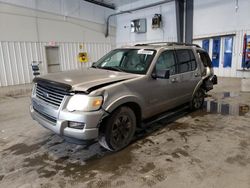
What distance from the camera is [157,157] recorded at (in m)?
2.65

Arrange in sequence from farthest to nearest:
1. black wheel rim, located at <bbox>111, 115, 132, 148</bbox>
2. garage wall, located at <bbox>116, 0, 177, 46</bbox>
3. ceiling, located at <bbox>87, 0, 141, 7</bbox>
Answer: ceiling, located at <bbox>87, 0, 141, 7</bbox> → garage wall, located at <bbox>116, 0, 177, 46</bbox> → black wheel rim, located at <bbox>111, 115, 132, 148</bbox>

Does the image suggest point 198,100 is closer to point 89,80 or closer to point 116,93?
point 116,93

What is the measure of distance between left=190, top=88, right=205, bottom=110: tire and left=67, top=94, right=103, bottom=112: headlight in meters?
2.74

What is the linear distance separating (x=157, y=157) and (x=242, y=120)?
91.4 inches

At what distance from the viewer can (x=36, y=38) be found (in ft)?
30.0

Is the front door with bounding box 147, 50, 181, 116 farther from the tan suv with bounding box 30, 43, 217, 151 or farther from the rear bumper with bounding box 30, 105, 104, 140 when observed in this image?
the rear bumper with bounding box 30, 105, 104, 140

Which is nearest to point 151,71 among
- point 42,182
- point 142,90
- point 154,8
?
point 142,90

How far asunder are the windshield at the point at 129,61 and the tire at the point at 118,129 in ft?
2.39

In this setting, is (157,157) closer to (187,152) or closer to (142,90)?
(187,152)

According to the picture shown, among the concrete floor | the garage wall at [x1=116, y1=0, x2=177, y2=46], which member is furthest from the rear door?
the garage wall at [x1=116, y1=0, x2=177, y2=46]

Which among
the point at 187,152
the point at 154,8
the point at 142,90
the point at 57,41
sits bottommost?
the point at 187,152

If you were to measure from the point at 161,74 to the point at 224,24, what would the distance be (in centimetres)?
763

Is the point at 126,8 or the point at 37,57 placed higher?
the point at 126,8

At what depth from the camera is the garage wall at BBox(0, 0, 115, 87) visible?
824 cm
